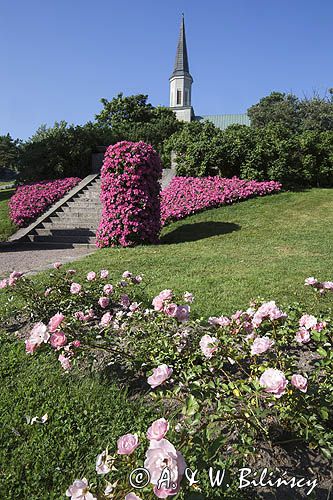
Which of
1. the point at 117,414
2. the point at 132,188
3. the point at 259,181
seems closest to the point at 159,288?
the point at 117,414

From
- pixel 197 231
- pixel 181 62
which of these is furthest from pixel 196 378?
pixel 181 62

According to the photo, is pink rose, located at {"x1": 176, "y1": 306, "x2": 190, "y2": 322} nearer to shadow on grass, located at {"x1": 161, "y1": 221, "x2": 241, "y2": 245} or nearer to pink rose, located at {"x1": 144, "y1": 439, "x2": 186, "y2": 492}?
pink rose, located at {"x1": 144, "y1": 439, "x2": 186, "y2": 492}

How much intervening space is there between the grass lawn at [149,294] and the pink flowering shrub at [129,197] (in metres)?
0.84

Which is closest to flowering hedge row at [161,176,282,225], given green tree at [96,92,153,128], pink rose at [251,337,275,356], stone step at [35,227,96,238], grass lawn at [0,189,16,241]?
stone step at [35,227,96,238]

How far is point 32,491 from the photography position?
1665 mm

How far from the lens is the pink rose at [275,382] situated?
153cm

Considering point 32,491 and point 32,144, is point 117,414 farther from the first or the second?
point 32,144

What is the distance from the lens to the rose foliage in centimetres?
136

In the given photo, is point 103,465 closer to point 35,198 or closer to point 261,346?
point 261,346

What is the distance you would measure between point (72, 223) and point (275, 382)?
10.4 meters

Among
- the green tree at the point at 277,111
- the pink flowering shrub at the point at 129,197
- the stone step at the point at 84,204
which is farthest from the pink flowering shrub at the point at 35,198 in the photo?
the green tree at the point at 277,111

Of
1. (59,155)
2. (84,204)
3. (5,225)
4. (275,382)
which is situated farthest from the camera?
(59,155)

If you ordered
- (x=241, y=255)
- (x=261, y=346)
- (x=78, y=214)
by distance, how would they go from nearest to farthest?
(x=261, y=346) < (x=241, y=255) < (x=78, y=214)

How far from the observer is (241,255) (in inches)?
245
